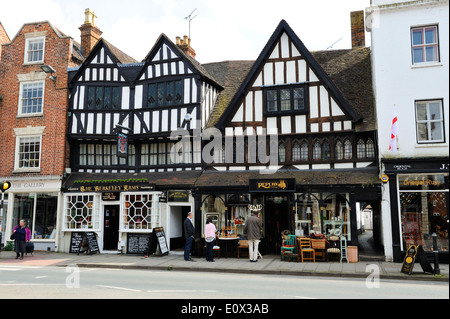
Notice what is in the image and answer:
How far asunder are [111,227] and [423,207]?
13.5 metres

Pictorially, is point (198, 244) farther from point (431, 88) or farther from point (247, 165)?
point (431, 88)

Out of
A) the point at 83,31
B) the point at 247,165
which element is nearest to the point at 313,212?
the point at 247,165

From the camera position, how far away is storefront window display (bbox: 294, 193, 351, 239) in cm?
1512

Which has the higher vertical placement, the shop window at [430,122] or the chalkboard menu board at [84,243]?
the shop window at [430,122]

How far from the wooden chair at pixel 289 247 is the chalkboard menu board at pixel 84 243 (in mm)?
8521

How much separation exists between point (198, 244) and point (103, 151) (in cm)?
723

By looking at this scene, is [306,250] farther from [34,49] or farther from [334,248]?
[34,49]

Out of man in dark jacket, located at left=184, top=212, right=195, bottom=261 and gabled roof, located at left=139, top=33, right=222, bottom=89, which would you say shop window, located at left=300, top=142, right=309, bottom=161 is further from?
gabled roof, located at left=139, top=33, right=222, bottom=89

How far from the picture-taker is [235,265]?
13719 millimetres

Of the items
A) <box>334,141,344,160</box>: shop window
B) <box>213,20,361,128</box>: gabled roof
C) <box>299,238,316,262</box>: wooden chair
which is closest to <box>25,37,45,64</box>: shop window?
<box>213,20,361,128</box>: gabled roof

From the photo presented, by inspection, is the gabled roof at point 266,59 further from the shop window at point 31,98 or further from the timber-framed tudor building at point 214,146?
the shop window at point 31,98

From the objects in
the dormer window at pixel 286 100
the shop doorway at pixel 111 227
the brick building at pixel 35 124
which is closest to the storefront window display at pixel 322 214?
the dormer window at pixel 286 100

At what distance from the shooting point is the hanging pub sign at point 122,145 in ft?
57.2

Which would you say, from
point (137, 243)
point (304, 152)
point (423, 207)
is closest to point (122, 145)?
point (137, 243)
